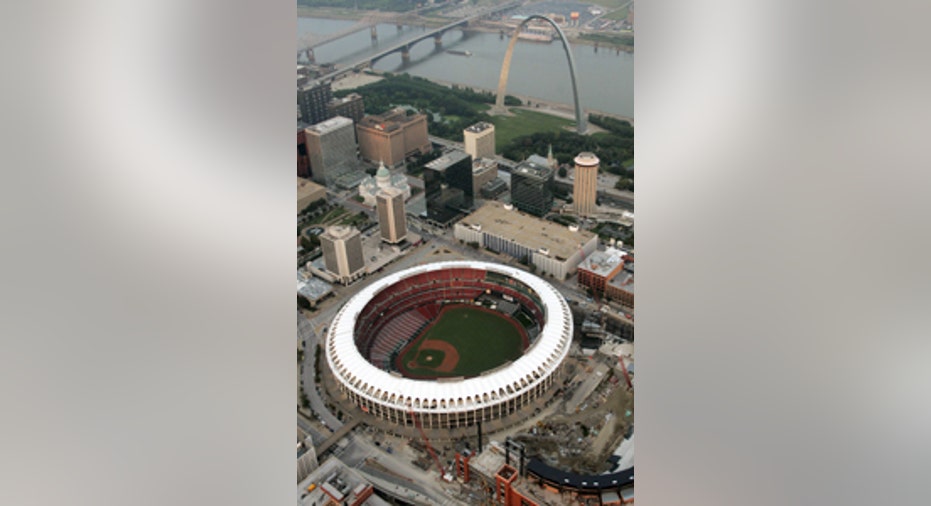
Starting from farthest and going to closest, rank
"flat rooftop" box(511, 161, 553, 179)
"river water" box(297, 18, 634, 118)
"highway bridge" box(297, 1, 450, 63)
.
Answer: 1. "highway bridge" box(297, 1, 450, 63)
2. "river water" box(297, 18, 634, 118)
3. "flat rooftop" box(511, 161, 553, 179)

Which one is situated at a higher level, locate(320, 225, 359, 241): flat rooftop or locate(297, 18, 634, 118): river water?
locate(297, 18, 634, 118): river water

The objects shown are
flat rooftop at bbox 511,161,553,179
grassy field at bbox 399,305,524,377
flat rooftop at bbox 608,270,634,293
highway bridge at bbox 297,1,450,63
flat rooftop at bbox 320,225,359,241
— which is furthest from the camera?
highway bridge at bbox 297,1,450,63

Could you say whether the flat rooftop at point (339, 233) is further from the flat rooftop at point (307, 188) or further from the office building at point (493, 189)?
the office building at point (493, 189)

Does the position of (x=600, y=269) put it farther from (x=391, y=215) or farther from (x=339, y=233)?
(x=339, y=233)

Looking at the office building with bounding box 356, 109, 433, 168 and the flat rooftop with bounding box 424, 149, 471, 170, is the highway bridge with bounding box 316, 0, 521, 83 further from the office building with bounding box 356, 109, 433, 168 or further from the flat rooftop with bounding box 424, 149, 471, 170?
the flat rooftop with bounding box 424, 149, 471, 170

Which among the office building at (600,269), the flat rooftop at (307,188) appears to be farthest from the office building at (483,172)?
the office building at (600,269)

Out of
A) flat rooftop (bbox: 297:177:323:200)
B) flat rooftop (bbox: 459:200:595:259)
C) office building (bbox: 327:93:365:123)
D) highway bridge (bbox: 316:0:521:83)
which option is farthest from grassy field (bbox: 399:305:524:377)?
highway bridge (bbox: 316:0:521:83)
